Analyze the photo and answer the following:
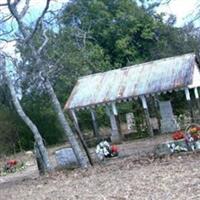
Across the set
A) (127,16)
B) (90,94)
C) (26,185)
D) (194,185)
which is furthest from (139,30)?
(194,185)

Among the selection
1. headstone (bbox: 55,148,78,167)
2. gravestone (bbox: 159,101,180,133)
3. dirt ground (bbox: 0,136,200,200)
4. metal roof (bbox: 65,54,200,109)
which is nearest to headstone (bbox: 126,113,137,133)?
gravestone (bbox: 159,101,180,133)

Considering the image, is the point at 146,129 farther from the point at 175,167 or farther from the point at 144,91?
the point at 175,167

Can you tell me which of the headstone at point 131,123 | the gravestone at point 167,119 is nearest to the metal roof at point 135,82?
the gravestone at point 167,119

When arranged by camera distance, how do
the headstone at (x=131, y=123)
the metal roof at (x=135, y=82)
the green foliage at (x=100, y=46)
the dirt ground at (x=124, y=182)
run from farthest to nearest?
1. the green foliage at (x=100, y=46)
2. the headstone at (x=131, y=123)
3. the metal roof at (x=135, y=82)
4. the dirt ground at (x=124, y=182)

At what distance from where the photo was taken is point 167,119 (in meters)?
28.6

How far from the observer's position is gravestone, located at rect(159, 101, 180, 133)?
28.4m

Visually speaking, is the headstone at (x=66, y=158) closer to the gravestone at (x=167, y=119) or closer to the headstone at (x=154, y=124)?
the gravestone at (x=167, y=119)

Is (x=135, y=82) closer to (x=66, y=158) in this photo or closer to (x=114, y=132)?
(x=114, y=132)

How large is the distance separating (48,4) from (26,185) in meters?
5.41

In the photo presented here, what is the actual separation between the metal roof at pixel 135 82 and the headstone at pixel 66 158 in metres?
9.10

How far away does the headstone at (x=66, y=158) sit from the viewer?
18672mm

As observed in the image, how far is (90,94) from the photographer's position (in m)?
29.4

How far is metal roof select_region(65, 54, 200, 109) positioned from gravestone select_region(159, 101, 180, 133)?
1.65 metres

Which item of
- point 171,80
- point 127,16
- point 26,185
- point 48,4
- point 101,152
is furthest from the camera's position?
point 127,16
